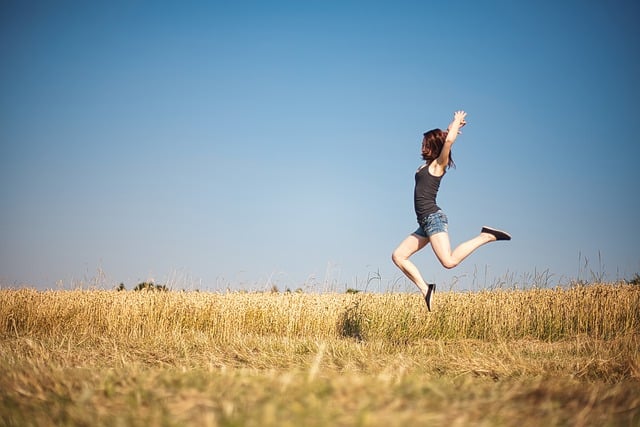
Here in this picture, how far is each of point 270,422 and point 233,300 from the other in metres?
11.1

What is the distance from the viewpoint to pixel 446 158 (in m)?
6.87

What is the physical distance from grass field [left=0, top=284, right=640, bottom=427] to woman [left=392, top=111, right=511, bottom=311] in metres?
1.33

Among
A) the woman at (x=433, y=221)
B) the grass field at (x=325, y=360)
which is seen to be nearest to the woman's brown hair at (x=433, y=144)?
the woman at (x=433, y=221)

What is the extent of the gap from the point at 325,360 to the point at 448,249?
7.53ft

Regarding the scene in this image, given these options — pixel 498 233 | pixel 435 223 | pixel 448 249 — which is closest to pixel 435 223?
pixel 435 223

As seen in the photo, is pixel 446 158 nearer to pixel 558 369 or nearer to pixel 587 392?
pixel 558 369

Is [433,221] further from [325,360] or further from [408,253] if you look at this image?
[325,360]

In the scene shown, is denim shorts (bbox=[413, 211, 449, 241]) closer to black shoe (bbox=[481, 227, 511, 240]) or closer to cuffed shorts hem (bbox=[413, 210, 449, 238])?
cuffed shorts hem (bbox=[413, 210, 449, 238])

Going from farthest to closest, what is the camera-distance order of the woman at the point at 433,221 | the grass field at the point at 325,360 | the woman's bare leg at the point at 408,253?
the woman's bare leg at the point at 408,253 → the woman at the point at 433,221 → the grass field at the point at 325,360

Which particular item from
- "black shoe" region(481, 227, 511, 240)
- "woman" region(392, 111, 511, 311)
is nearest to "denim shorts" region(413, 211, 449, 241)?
"woman" region(392, 111, 511, 311)

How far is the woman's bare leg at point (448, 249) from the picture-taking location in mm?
6918

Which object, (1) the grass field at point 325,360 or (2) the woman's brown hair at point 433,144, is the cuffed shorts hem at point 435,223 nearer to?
(2) the woman's brown hair at point 433,144

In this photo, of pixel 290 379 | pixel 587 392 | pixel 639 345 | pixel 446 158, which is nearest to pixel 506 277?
pixel 639 345

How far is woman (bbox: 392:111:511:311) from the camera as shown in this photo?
6914 mm
